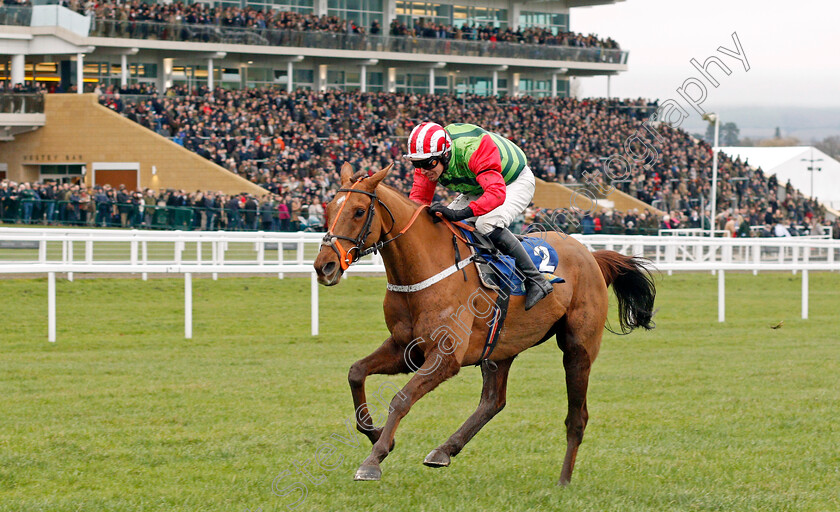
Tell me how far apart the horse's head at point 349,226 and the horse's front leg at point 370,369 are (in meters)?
0.58

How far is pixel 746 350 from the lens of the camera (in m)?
11.4

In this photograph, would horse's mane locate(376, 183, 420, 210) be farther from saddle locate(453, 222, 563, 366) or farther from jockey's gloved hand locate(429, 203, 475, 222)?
saddle locate(453, 222, 563, 366)

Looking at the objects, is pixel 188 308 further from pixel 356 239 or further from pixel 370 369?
pixel 356 239

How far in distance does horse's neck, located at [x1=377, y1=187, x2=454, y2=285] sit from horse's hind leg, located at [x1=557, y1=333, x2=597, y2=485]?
3.82 ft

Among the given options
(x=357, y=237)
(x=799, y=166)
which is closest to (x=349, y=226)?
(x=357, y=237)

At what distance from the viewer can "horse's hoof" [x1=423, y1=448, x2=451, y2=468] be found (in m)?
5.16

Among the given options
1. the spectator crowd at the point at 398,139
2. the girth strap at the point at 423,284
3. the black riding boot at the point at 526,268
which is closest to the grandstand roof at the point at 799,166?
the spectator crowd at the point at 398,139

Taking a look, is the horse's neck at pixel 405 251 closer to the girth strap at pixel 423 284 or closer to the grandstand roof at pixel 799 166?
the girth strap at pixel 423 284

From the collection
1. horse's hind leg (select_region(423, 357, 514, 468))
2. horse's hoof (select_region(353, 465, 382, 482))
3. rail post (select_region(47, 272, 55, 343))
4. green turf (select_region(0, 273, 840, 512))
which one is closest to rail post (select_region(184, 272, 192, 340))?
green turf (select_region(0, 273, 840, 512))

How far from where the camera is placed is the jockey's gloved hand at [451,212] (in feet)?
17.6

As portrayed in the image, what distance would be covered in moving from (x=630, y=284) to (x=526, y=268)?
55.3 inches

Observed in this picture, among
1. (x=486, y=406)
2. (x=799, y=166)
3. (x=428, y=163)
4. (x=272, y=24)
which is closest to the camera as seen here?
(x=428, y=163)

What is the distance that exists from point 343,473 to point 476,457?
88 cm

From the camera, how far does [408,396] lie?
4.89 meters
